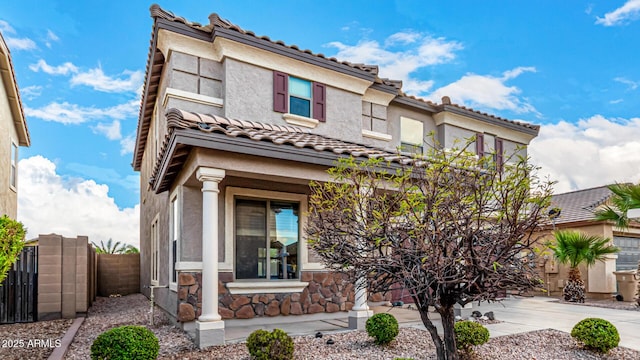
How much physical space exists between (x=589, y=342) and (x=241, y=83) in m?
8.33

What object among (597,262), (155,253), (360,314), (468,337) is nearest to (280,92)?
(360,314)

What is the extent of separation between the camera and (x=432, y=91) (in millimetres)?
15984

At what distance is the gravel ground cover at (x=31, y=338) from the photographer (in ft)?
23.5

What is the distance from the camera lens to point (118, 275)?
17.8 m

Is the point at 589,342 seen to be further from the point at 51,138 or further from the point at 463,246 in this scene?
the point at 51,138

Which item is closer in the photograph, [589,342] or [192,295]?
[589,342]

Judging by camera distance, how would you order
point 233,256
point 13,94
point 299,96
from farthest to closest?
point 13,94, point 299,96, point 233,256

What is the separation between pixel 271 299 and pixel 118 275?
1092cm

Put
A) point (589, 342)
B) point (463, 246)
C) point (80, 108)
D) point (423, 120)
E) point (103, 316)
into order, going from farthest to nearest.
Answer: point (80, 108), point (423, 120), point (103, 316), point (589, 342), point (463, 246)

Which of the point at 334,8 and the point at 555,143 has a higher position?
the point at 334,8

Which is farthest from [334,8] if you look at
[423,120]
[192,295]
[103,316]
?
[103,316]

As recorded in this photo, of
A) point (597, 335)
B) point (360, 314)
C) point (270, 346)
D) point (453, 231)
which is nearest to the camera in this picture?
point (453, 231)

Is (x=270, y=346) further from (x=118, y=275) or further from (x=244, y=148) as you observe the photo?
(x=118, y=275)

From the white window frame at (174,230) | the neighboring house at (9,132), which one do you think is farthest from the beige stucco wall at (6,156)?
the white window frame at (174,230)
